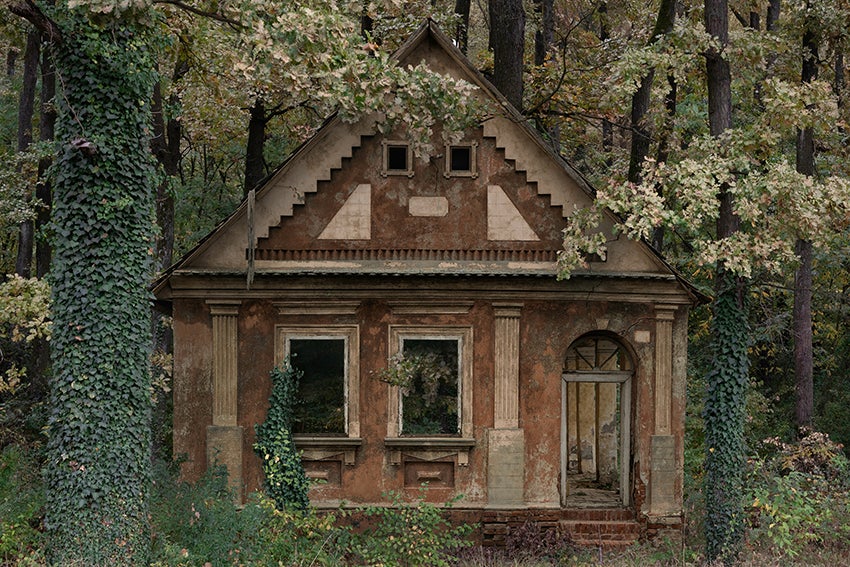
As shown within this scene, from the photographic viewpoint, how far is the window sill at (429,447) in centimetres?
1582

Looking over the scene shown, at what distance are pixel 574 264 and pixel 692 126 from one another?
32.7 ft

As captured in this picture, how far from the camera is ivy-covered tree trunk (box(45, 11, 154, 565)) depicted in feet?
38.5

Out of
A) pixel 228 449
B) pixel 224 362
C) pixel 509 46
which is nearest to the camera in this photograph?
pixel 228 449

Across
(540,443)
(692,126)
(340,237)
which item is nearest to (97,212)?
(340,237)

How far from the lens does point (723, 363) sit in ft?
48.5

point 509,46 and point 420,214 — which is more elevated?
point 509,46

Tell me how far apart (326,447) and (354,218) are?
3.58 m

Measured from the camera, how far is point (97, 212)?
11875mm

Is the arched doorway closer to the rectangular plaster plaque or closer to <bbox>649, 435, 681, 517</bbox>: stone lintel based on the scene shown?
<bbox>649, 435, 681, 517</bbox>: stone lintel

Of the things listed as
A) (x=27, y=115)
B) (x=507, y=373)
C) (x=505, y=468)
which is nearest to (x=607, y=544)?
(x=505, y=468)

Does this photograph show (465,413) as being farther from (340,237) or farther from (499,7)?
(499,7)

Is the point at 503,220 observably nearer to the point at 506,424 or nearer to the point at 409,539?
the point at 506,424

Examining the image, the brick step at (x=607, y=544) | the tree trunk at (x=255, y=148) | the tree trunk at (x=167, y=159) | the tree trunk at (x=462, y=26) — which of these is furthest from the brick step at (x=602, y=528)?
the tree trunk at (x=462, y=26)

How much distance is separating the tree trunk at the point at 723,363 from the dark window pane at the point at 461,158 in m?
3.70
